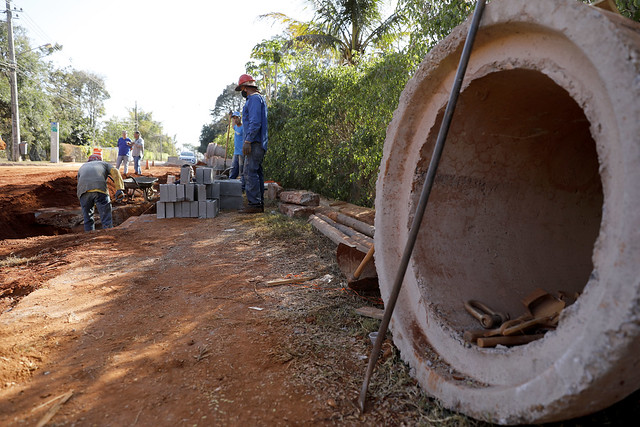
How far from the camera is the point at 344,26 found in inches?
601

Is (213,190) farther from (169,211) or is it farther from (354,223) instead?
(354,223)

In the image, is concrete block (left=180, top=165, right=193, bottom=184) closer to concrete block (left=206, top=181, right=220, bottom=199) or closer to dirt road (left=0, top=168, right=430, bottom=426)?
concrete block (left=206, top=181, right=220, bottom=199)

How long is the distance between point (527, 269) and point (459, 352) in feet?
3.20

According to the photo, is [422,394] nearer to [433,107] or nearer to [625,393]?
[625,393]

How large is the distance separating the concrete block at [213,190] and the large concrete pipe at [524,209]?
631cm

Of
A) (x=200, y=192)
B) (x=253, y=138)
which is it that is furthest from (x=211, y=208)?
(x=253, y=138)

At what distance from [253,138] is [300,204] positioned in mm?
1472

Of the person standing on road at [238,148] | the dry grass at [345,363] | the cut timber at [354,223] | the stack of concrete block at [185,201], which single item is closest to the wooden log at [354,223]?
the cut timber at [354,223]

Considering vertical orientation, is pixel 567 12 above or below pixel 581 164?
above

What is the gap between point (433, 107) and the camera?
2451 millimetres

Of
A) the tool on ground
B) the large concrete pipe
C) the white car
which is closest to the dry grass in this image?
the large concrete pipe

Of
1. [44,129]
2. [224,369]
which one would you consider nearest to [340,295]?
[224,369]

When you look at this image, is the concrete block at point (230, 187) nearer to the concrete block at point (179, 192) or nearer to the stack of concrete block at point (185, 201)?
the stack of concrete block at point (185, 201)

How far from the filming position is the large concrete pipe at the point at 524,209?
1.35 meters
